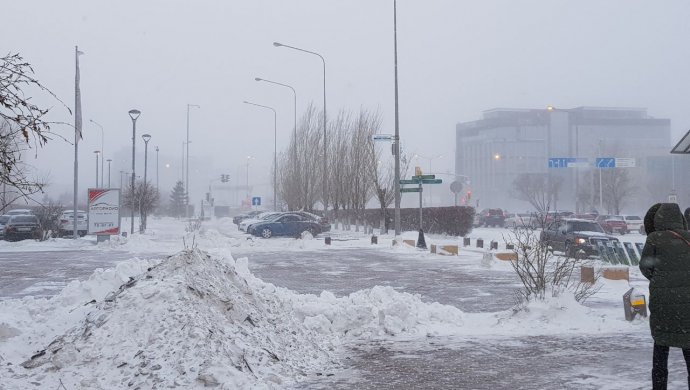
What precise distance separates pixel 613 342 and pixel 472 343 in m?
1.70

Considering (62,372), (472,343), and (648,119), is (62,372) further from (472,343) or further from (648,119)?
(648,119)

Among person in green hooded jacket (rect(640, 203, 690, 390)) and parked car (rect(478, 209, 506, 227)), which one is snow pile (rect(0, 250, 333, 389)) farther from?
parked car (rect(478, 209, 506, 227))

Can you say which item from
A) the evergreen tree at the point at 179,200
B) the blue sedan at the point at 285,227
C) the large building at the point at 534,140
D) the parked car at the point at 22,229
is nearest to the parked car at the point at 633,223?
the blue sedan at the point at 285,227

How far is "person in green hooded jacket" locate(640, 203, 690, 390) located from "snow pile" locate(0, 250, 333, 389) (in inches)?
128

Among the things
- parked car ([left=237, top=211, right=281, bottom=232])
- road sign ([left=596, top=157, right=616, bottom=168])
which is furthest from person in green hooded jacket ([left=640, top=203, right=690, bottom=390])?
road sign ([left=596, top=157, right=616, bottom=168])

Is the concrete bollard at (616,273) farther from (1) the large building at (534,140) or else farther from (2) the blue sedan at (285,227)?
(1) the large building at (534,140)

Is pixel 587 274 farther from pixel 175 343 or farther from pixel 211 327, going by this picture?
pixel 175 343

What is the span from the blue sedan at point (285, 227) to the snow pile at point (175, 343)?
28.2 meters

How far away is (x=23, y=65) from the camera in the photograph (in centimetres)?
462

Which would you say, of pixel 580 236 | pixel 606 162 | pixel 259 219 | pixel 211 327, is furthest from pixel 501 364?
pixel 259 219

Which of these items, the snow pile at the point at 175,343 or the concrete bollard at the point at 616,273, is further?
the concrete bollard at the point at 616,273

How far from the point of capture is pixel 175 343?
6.13 metres

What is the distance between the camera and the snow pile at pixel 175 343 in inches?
231

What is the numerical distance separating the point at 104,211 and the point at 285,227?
1035cm
